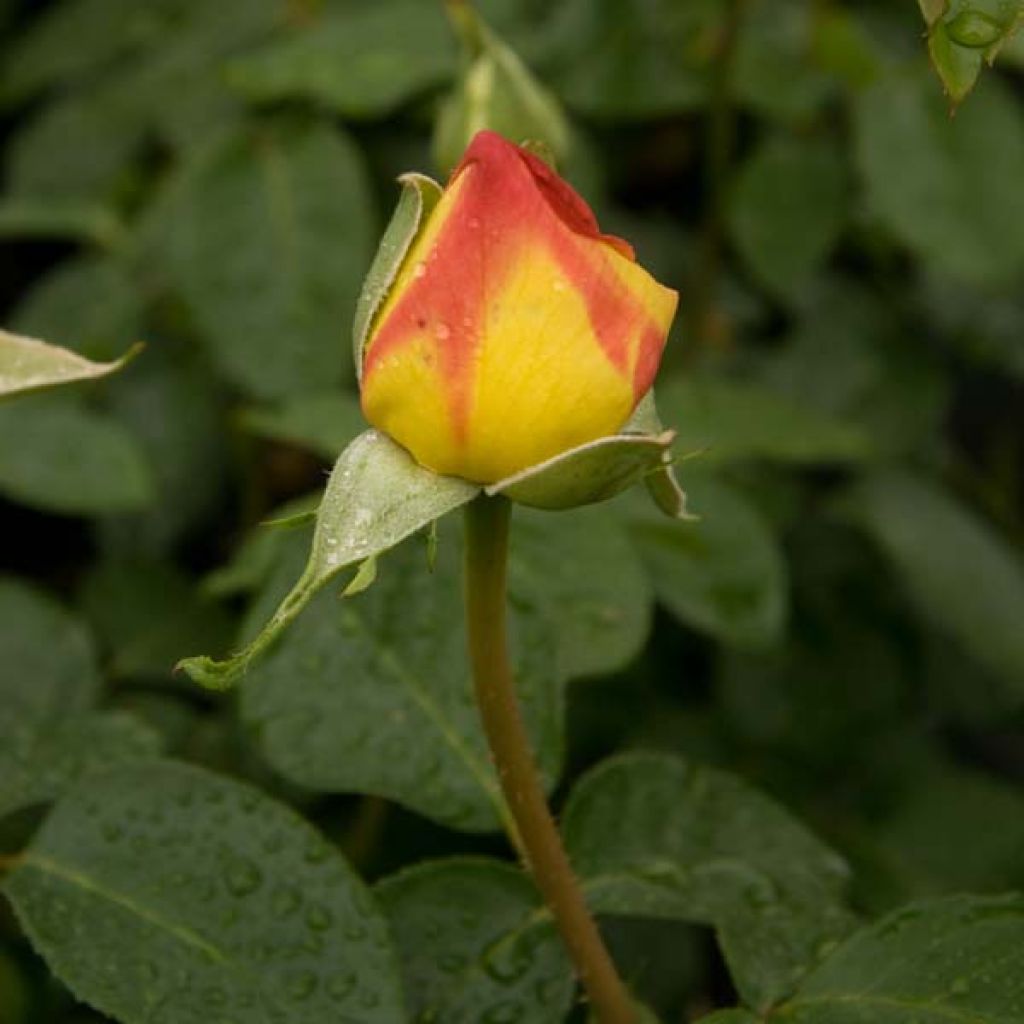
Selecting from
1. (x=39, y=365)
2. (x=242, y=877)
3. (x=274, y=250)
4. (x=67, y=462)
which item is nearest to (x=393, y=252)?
(x=39, y=365)

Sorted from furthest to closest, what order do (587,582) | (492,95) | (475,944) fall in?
(492,95)
(587,582)
(475,944)

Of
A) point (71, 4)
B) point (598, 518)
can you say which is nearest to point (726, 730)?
point (598, 518)

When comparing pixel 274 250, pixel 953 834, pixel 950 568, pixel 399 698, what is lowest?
pixel 953 834

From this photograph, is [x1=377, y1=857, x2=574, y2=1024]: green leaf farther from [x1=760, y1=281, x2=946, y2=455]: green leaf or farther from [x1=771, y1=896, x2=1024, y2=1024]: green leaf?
[x1=760, y1=281, x2=946, y2=455]: green leaf

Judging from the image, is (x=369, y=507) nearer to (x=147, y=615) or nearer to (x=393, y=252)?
(x=393, y=252)

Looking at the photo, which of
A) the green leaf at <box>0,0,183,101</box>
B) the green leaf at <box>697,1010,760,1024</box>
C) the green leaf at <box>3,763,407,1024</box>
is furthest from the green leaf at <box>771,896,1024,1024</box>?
the green leaf at <box>0,0,183,101</box>

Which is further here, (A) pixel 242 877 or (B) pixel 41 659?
(B) pixel 41 659

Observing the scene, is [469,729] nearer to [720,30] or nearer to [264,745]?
[264,745]
